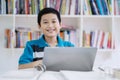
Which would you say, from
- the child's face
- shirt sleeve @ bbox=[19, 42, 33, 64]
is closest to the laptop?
shirt sleeve @ bbox=[19, 42, 33, 64]

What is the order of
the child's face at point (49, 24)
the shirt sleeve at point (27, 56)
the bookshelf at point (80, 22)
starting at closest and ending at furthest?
the shirt sleeve at point (27, 56), the child's face at point (49, 24), the bookshelf at point (80, 22)

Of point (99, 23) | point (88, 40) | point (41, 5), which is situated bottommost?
point (88, 40)

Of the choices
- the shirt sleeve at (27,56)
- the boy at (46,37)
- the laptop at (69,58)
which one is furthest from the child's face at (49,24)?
the laptop at (69,58)

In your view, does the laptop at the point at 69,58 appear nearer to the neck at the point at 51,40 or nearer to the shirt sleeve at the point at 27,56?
the shirt sleeve at the point at 27,56

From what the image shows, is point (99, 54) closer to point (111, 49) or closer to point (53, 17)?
point (111, 49)

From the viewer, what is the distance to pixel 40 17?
7.02 ft

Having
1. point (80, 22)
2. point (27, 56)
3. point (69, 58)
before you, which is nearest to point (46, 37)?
point (27, 56)

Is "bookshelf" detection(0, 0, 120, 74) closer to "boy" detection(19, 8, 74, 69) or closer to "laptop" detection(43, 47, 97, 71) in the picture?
"boy" detection(19, 8, 74, 69)

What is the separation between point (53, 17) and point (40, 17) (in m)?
0.13

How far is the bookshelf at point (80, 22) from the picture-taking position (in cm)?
281

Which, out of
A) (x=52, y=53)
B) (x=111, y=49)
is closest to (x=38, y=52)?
(x=52, y=53)

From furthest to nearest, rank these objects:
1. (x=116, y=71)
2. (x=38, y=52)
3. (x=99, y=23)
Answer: (x=99, y=23) < (x=38, y=52) < (x=116, y=71)

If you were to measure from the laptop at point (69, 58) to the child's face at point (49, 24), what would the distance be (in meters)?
0.65

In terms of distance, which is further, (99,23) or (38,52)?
(99,23)
